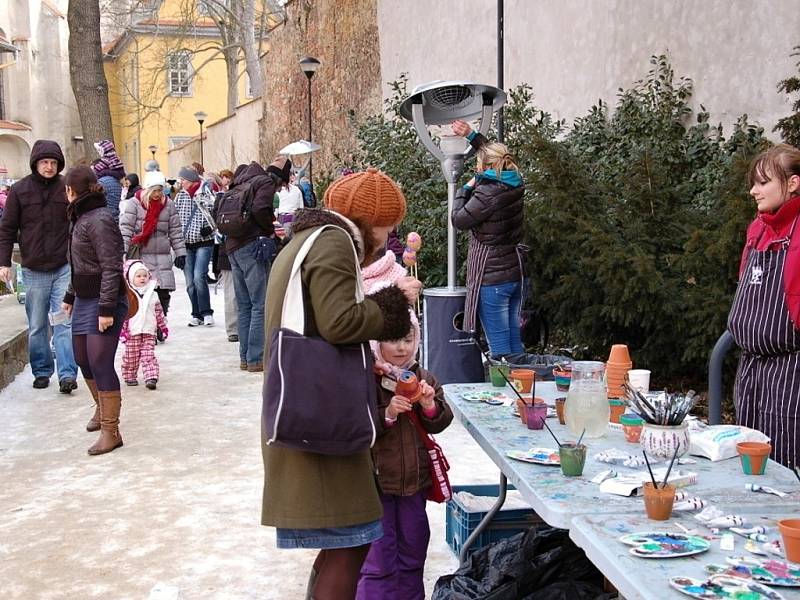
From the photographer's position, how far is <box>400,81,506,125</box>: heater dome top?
282 inches

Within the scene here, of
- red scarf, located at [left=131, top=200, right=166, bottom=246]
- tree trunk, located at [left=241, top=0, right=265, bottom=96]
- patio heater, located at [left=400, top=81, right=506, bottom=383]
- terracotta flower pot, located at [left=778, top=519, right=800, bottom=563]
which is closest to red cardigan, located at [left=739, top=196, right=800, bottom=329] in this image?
terracotta flower pot, located at [left=778, top=519, right=800, bottom=563]

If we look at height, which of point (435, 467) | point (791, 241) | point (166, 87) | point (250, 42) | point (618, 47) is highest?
point (166, 87)

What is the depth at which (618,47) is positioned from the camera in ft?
30.3

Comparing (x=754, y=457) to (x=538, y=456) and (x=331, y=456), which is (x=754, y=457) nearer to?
(x=538, y=456)

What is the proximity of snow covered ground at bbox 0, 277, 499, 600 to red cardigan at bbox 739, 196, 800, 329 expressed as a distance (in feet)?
5.67

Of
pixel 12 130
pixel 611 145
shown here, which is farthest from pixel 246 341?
pixel 12 130

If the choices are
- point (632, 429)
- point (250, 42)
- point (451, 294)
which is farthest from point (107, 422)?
point (250, 42)

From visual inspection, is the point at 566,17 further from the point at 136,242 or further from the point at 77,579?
the point at 77,579

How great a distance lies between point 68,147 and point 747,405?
44.3 m

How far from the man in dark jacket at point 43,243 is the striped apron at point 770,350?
17.2 feet

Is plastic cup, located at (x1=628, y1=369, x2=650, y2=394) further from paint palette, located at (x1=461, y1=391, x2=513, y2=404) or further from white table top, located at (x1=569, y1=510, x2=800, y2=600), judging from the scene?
white table top, located at (x1=569, y1=510, x2=800, y2=600)

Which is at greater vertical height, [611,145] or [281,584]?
[611,145]

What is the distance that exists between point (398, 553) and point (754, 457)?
1.24 m

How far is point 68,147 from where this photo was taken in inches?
1732
